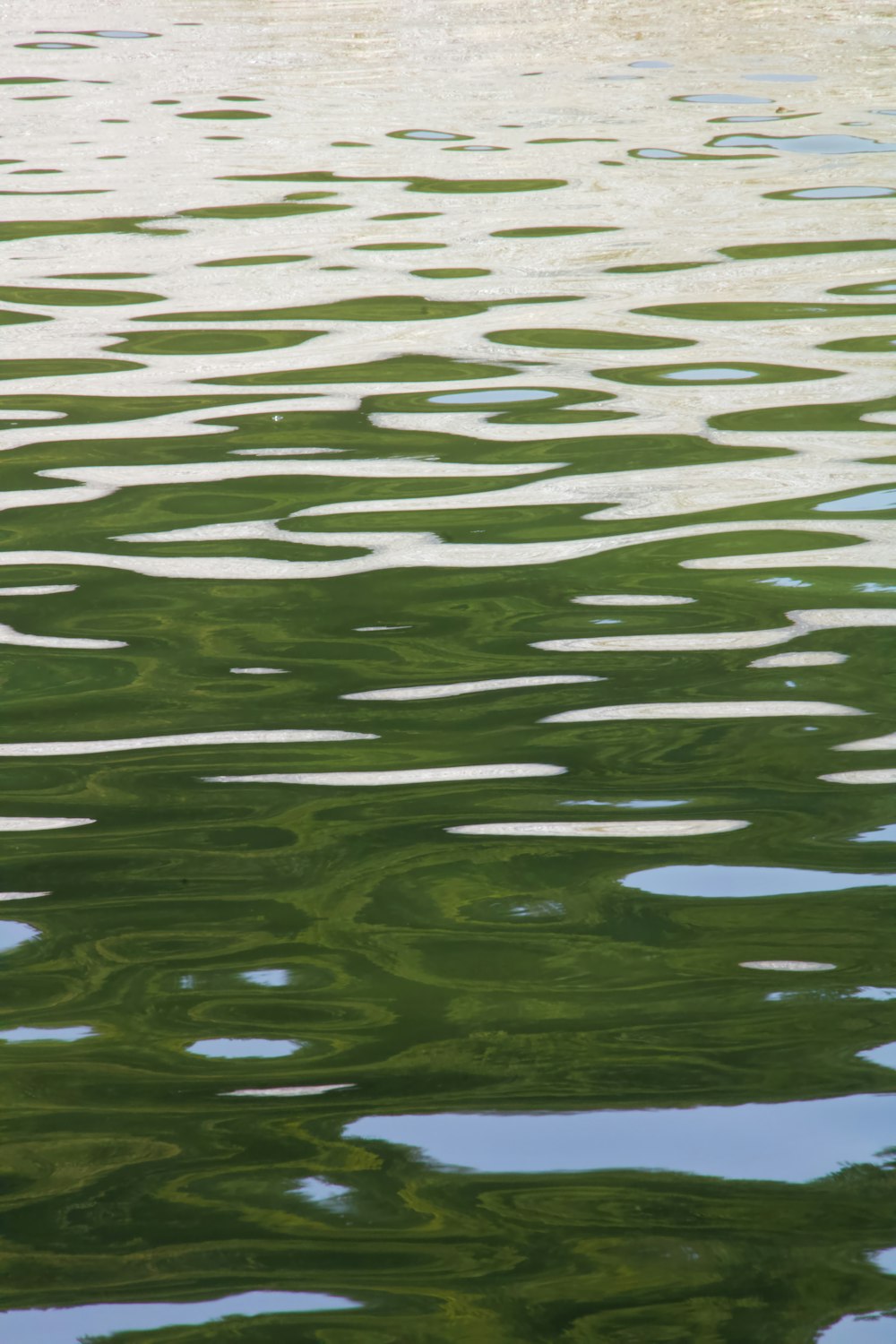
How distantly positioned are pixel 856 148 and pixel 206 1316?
5.69 meters

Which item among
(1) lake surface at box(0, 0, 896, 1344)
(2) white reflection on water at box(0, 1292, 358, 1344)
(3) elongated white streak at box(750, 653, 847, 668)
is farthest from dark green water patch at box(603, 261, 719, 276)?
(2) white reflection on water at box(0, 1292, 358, 1344)

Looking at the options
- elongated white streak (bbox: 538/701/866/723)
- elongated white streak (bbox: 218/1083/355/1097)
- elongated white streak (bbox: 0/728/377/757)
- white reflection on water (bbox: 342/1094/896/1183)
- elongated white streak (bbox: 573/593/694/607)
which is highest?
elongated white streak (bbox: 573/593/694/607)

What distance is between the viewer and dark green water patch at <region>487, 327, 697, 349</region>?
3992 millimetres

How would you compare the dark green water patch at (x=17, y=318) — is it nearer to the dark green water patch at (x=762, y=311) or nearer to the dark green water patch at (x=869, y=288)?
the dark green water patch at (x=762, y=311)

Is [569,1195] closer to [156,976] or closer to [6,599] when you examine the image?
[156,976]

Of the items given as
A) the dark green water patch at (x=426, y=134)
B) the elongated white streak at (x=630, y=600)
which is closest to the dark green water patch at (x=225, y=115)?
the dark green water patch at (x=426, y=134)

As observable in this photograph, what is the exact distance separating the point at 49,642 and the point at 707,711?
95 centimetres

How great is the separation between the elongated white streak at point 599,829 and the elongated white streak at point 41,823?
0.43 metres

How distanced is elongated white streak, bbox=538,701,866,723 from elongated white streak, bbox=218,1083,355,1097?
2.53ft

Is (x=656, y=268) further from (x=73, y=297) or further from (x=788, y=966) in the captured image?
(x=788, y=966)

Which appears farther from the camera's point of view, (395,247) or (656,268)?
(395,247)

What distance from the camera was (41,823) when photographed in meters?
1.99

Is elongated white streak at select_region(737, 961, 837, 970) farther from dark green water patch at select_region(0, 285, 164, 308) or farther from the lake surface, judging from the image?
dark green water patch at select_region(0, 285, 164, 308)

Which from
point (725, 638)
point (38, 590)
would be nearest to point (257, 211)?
point (38, 590)
